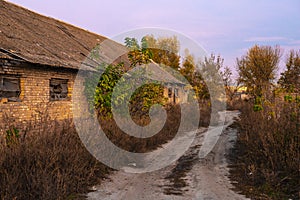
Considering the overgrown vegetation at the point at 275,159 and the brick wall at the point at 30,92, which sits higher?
the brick wall at the point at 30,92

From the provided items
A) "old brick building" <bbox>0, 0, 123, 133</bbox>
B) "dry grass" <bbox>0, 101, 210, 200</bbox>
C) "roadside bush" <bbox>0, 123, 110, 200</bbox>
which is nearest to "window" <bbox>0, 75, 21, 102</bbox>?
"old brick building" <bbox>0, 0, 123, 133</bbox>

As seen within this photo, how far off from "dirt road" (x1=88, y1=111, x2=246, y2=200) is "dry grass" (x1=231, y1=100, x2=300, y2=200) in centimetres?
43

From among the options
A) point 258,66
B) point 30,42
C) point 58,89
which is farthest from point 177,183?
point 258,66

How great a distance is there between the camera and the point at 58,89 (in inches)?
426

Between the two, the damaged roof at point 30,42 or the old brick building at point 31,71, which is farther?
the damaged roof at point 30,42

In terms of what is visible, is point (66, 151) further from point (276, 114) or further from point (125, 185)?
point (276, 114)

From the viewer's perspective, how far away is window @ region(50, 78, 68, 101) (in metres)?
10.6

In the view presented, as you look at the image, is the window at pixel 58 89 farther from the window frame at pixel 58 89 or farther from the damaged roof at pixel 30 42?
the damaged roof at pixel 30 42

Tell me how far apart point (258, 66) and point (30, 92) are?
26.0 meters

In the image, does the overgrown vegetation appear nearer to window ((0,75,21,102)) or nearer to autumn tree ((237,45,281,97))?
window ((0,75,21,102))

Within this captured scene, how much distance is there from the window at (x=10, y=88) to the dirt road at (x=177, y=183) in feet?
14.7

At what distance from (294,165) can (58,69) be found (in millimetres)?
8355

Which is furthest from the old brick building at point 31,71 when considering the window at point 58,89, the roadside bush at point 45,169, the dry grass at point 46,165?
the roadside bush at point 45,169

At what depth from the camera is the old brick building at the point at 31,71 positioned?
8.59 metres
